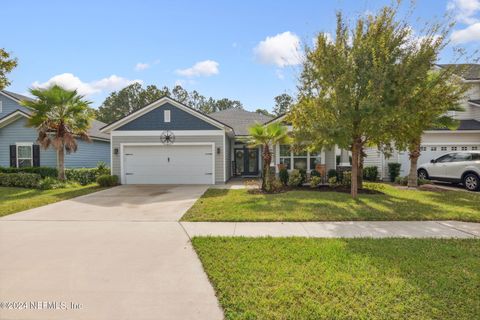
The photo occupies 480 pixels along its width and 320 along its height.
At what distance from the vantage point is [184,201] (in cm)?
988

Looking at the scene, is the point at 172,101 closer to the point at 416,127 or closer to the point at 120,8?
the point at 120,8

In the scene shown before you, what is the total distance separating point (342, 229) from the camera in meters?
6.30

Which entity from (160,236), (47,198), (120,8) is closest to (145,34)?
(120,8)

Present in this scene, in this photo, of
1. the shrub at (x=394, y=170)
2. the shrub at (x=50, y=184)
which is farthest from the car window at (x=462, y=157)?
the shrub at (x=50, y=184)

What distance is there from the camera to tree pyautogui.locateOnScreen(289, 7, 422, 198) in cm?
811

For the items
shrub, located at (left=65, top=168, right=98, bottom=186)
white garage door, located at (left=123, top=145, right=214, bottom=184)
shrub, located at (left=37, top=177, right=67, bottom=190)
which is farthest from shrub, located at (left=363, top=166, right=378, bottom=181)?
shrub, located at (left=37, top=177, right=67, bottom=190)

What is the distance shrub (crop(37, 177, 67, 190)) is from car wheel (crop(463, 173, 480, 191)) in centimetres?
1861

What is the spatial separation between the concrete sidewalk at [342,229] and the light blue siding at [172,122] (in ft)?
30.2

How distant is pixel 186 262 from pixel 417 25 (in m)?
9.30

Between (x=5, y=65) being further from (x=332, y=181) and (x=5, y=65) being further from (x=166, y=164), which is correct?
(x=332, y=181)

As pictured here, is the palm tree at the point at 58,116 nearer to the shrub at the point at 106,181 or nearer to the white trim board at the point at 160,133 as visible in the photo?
the white trim board at the point at 160,133

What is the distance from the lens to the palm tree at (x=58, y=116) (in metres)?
13.3

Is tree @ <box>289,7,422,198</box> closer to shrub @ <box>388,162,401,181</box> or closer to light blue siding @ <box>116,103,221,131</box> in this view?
light blue siding @ <box>116,103,221,131</box>

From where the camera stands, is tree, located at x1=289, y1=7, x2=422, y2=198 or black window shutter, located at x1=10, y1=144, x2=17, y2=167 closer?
tree, located at x1=289, y1=7, x2=422, y2=198
